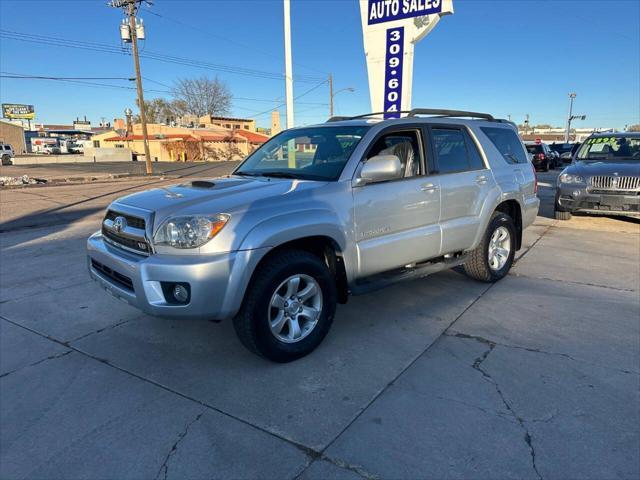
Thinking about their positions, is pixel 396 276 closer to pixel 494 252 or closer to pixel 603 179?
pixel 494 252

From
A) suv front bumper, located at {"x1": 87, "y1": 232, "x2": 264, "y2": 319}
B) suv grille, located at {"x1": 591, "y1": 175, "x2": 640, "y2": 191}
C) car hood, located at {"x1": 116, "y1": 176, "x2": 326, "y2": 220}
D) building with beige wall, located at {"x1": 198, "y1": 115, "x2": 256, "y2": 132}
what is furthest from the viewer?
building with beige wall, located at {"x1": 198, "y1": 115, "x2": 256, "y2": 132}

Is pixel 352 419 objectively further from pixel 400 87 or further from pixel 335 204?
pixel 400 87

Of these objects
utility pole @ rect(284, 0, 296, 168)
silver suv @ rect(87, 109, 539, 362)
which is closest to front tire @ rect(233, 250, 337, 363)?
silver suv @ rect(87, 109, 539, 362)

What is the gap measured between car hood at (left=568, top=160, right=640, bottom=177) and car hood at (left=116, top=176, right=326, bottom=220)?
24.0 ft

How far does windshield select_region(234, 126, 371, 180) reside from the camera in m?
3.88

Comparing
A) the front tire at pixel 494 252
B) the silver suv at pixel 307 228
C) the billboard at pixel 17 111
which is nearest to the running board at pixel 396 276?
the silver suv at pixel 307 228

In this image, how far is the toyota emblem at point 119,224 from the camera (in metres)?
3.38

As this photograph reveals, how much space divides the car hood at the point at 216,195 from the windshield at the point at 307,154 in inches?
8.8

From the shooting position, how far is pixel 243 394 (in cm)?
304

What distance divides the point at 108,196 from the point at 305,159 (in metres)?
13.1

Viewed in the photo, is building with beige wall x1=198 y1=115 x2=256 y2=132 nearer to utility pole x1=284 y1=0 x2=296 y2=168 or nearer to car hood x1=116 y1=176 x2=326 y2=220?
utility pole x1=284 y1=0 x2=296 y2=168

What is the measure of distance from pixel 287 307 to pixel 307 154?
5.41ft

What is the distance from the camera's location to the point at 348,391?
3055 mm

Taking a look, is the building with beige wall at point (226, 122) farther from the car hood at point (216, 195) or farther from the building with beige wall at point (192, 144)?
the car hood at point (216, 195)
